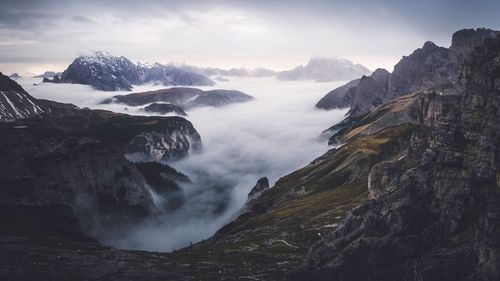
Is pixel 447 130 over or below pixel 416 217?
over

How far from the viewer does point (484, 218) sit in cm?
13388

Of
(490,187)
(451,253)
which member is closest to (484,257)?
(451,253)

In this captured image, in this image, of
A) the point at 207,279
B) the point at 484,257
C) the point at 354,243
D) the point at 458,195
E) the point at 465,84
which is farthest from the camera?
the point at 207,279

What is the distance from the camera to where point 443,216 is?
144 metres

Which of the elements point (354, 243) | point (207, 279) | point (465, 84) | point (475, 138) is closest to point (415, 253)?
point (354, 243)

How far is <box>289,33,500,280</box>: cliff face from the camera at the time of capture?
5310 inches

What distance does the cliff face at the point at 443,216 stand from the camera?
13488cm

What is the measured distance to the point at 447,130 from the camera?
161 metres

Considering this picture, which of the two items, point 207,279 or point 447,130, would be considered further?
point 207,279

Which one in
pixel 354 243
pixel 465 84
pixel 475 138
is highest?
pixel 465 84

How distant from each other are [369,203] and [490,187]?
37.7m

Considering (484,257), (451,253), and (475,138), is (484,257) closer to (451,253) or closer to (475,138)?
(451,253)

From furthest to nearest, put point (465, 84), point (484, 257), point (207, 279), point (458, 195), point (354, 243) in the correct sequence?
point (207, 279) → point (465, 84) → point (354, 243) → point (458, 195) → point (484, 257)

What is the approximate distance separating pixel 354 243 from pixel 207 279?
Result: 60606 mm
